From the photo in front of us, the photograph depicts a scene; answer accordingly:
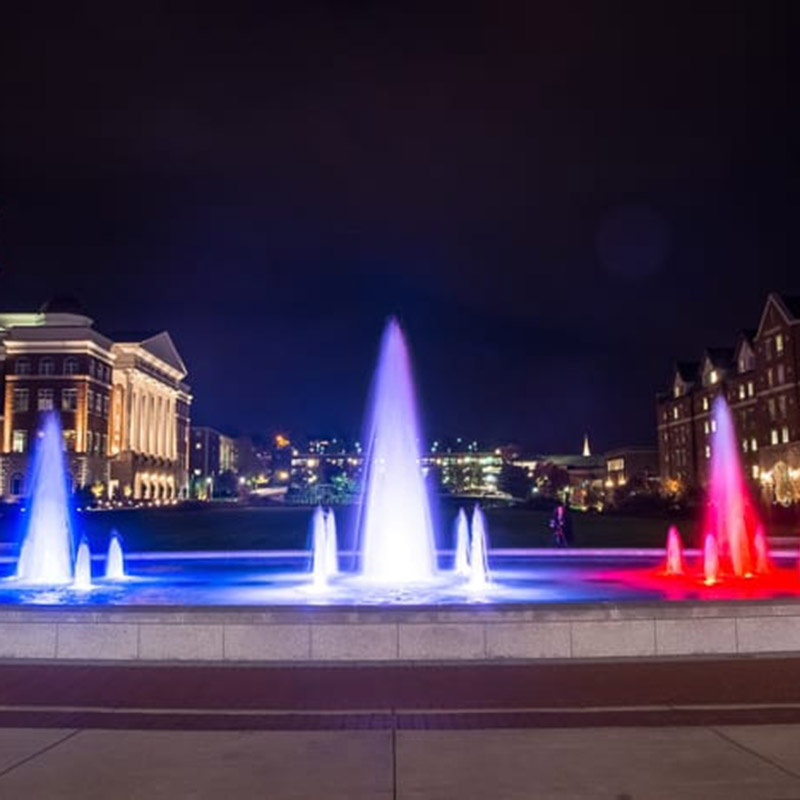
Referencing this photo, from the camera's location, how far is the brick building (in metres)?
87.6

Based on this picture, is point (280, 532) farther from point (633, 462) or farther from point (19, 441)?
point (633, 462)

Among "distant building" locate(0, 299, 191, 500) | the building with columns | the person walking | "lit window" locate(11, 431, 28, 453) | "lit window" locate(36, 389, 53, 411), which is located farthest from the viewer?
the building with columns

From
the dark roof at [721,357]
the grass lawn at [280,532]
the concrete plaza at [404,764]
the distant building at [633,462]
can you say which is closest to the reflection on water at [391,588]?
the concrete plaza at [404,764]

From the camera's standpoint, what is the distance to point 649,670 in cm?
1148

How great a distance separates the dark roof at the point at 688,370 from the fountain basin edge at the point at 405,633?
4652 inches

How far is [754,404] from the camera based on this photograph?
98.4 metres

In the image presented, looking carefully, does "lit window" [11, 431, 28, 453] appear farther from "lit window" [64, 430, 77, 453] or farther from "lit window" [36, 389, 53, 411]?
"lit window" [64, 430, 77, 453]

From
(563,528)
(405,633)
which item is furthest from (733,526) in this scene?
(405,633)

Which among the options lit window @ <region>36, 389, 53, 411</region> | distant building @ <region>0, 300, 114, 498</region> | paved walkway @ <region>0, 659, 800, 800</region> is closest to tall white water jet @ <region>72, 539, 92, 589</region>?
paved walkway @ <region>0, 659, 800, 800</region>

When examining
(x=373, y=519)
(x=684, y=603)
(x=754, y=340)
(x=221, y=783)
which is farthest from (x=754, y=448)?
(x=221, y=783)

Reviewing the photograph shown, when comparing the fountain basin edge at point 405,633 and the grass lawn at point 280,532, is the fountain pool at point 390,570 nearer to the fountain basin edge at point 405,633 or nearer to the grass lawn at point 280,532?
the fountain basin edge at point 405,633

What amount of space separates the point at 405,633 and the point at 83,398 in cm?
11476

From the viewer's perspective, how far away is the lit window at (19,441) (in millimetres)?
115438

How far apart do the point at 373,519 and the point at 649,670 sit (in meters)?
14.3
